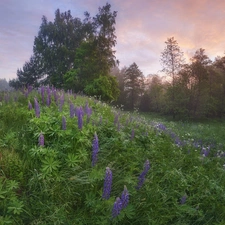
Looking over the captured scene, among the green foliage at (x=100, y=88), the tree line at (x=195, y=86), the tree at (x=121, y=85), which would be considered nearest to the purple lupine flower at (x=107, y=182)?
the green foliage at (x=100, y=88)

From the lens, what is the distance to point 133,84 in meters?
37.3

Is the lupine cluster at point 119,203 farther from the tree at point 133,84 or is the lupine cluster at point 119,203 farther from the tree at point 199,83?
the tree at point 133,84

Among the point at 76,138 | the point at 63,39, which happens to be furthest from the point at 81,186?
the point at 63,39

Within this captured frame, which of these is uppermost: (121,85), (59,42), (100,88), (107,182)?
(59,42)

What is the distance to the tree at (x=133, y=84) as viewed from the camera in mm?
36875

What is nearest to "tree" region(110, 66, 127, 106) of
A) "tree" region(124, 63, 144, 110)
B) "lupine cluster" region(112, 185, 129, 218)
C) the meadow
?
"tree" region(124, 63, 144, 110)

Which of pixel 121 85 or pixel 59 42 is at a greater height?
pixel 59 42

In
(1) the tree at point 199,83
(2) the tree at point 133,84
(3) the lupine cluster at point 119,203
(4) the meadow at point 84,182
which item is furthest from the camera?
(2) the tree at point 133,84

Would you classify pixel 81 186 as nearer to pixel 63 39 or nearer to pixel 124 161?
pixel 124 161

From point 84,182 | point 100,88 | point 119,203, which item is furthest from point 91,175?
point 100,88

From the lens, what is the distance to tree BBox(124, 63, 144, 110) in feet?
121

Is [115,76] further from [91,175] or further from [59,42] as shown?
[91,175]

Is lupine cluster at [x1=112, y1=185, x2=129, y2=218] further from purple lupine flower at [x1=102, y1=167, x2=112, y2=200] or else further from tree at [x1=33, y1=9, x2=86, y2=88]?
tree at [x1=33, y1=9, x2=86, y2=88]

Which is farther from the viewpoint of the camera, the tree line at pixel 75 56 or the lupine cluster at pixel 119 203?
the tree line at pixel 75 56
